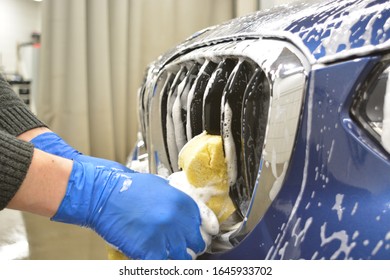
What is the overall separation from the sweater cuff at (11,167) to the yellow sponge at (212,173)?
281 millimetres

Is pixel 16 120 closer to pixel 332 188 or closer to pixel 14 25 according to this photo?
pixel 332 188

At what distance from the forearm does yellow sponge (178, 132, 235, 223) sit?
0.77 ft

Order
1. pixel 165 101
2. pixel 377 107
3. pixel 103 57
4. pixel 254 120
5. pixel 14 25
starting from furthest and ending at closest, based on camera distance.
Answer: pixel 14 25 < pixel 103 57 < pixel 165 101 < pixel 254 120 < pixel 377 107

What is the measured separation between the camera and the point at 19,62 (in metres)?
3.14

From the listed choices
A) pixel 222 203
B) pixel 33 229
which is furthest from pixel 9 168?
pixel 33 229

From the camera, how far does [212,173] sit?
0.72 metres

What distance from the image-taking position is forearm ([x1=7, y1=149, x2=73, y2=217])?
692 mm

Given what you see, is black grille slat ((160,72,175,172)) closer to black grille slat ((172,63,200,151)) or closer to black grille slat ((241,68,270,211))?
black grille slat ((172,63,200,151))

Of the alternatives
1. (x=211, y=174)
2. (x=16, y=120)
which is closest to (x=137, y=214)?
(x=211, y=174)

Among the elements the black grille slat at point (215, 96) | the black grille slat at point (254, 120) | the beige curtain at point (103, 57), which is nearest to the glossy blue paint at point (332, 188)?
the black grille slat at point (254, 120)

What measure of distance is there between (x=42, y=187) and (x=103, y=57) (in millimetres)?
2096

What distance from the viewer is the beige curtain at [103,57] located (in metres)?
2.56

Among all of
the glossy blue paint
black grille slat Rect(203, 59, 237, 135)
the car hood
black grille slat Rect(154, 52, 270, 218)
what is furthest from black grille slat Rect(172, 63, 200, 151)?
the glossy blue paint

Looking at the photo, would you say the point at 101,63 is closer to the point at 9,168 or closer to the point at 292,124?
the point at 9,168
